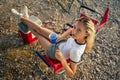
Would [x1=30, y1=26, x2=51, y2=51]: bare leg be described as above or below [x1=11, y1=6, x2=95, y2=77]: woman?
below

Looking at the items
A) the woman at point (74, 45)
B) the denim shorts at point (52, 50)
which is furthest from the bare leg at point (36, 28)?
the denim shorts at point (52, 50)

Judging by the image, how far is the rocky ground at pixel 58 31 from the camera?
4.27 metres

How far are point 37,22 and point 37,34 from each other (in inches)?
10.9

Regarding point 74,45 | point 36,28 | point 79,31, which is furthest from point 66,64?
point 36,28

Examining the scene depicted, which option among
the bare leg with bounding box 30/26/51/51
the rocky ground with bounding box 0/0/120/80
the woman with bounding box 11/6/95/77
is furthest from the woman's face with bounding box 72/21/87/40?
the rocky ground with bounding box 0/0/120/80

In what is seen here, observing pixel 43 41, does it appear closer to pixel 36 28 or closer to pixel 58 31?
pixel 36 28

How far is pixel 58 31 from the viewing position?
4.98 meters

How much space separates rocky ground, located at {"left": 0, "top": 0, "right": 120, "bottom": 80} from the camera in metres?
4.27

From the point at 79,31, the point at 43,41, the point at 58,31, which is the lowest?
the point at 58,31

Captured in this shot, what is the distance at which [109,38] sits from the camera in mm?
5168

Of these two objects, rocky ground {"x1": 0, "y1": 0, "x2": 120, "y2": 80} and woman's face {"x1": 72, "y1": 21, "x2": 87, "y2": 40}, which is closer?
woman's face {"x1": 72, "y1": 21, "x2": 87, "y2": 40}

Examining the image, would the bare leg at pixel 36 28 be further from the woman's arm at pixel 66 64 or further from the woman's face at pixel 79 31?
the woman's face at pixel 79 31

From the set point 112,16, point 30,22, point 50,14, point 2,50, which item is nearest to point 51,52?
point 30,22

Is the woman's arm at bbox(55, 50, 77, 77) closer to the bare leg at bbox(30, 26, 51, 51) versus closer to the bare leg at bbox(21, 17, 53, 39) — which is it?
the bare leg at bbox(30, 26, 51, 51)
